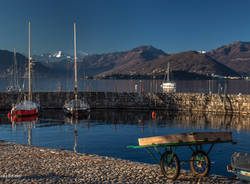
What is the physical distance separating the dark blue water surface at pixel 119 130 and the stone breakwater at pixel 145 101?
11.2 ft

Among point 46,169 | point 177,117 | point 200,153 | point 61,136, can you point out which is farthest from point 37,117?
point 200,153

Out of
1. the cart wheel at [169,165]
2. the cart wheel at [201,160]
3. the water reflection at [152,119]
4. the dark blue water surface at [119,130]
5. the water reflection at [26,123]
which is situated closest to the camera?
the cart wheel at [169,165]

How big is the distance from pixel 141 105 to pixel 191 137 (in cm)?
5092

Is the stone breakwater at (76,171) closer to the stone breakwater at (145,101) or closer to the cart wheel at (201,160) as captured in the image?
the cart wheel at (201,160)

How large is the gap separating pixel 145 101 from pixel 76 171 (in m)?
49.7

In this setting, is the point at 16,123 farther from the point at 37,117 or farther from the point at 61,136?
the point at 61,136

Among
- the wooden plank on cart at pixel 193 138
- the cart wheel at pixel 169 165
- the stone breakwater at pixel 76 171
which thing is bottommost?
the stone breakwater at pixel 76 171

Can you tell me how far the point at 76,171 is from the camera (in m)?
13.8

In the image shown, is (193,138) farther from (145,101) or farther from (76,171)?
(145,101)

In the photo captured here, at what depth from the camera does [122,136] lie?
34656 millimetres

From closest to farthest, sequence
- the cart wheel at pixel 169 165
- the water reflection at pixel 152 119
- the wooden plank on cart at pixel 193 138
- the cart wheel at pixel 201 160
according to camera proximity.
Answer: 1. the wooden plank on cart at pixel 193 138
2. the cart wheel at pixel 169 165
3. the cart wheel at pixel 201 160
4. the water reflection at pixel 152 119

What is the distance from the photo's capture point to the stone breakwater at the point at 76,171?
1252 centimetres

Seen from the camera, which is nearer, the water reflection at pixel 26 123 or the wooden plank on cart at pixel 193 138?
the wooden plank on cart at pixel 193 138

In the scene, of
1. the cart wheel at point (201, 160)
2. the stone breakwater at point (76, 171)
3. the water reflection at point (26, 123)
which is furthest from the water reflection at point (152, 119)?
the cart wheel at point (201, 160)
